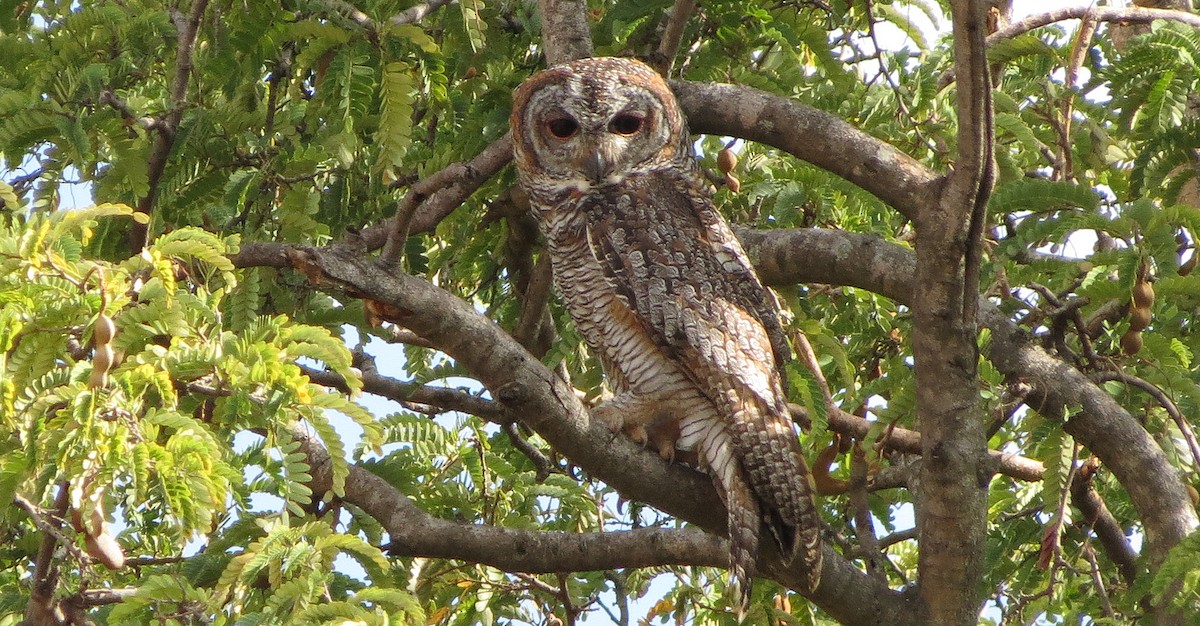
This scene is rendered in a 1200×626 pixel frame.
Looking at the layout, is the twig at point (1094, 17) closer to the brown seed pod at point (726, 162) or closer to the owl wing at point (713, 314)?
the brown seed pod at point (726, 162)

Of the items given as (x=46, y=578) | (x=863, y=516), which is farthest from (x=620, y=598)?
(x=46, y=578)

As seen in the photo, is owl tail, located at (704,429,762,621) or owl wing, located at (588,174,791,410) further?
owl wing, located at (588,174,791,410)

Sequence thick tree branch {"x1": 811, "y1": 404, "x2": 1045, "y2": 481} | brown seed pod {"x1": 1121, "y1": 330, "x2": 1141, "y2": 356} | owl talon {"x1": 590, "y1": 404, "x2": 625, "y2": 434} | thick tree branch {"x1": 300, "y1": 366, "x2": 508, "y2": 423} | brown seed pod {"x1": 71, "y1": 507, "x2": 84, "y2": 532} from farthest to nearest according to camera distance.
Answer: thick tree branch {"x1": 811, "y1": 404, "x2": 1045, "y2": 481}
owl talon {"x1": 590, "y1": 404, "x2": 625, "y2": 434}
brown seed pod {"x1": 1121, "y1": 330, "x2": 1141, "y2": 356}
thick tree branch {"x1": 300, "y1": 366, "x2": 508, "y2": 423}
brown seed pod {"x1": 71, "y1": 507, "x2": 84, "y2": 532}

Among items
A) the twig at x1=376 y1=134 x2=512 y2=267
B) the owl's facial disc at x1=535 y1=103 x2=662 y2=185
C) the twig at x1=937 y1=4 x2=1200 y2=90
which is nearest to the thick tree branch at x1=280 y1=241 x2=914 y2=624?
the twig at x1=376 y1=134 x2=512 y2=267

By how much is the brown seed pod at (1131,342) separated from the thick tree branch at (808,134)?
2.01 feet

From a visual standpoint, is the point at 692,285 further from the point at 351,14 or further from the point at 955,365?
the point at 351,14

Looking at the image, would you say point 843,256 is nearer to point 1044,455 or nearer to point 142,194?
point 1044,455

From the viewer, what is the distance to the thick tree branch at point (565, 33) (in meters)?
3.95

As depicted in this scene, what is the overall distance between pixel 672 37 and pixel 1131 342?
175 centimetres

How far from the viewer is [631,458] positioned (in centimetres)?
292

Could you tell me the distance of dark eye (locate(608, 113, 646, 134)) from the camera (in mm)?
3895

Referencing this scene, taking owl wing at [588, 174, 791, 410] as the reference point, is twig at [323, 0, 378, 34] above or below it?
above

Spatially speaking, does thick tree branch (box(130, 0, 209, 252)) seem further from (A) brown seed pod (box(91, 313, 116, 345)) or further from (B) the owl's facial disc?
(A) brown seed pod (box(91, 313, 116, 345))

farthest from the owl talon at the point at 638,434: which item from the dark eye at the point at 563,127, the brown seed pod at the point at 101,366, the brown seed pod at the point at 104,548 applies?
the brown seed pod at the point at 101,366
